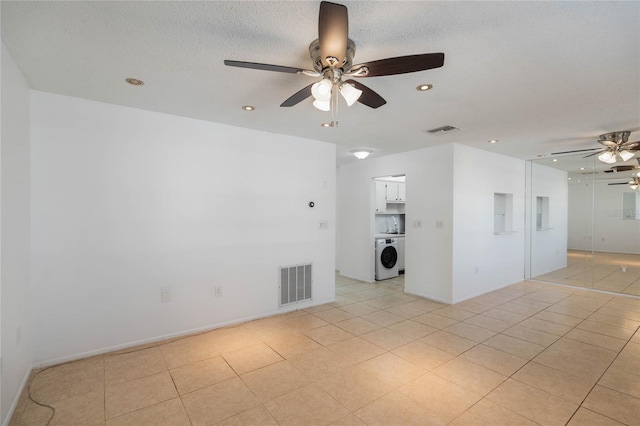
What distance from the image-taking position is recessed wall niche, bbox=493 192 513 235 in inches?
222

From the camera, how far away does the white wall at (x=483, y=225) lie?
4.56m

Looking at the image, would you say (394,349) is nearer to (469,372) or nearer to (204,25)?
(469,372)

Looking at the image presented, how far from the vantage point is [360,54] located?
196 centimetres

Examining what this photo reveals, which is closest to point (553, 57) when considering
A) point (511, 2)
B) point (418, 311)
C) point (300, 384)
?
point (511, 2)

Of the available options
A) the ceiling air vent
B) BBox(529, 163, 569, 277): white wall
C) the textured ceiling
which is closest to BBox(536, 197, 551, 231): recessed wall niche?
BBox(529, 163, 569, 277): white wall

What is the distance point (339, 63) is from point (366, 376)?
2.40 meters

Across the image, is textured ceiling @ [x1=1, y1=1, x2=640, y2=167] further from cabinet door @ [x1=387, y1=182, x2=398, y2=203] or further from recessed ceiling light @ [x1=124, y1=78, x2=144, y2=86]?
cabinet door @ [x1=387, y1=182, x2=398, y2=203]

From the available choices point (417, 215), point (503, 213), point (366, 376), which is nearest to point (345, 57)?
point (366, 376)

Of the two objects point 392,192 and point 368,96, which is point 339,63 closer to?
point 368,96

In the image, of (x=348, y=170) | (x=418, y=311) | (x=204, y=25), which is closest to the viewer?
(x=204, y=25)

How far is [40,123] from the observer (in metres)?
2.63

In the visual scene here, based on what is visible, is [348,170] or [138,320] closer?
Answer: [138,320]

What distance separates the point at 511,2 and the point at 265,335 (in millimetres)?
3455

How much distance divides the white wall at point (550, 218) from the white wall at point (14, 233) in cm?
756
